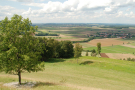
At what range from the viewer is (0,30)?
19.1 m

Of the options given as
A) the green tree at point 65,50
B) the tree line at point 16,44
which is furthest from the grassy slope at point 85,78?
the green tree at point 65,50

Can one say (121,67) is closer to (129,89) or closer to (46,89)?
(129,89)

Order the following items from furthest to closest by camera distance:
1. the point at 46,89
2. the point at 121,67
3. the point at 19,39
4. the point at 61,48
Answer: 1. the point at 61,48
2. the point at 121,67
3. the point at 19,39
4. the point at 46,89

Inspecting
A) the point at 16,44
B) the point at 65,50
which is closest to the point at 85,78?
the point at 16,44

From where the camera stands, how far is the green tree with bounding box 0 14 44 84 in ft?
58.9

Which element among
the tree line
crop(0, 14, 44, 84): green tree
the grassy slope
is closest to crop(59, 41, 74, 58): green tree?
the grassy slope

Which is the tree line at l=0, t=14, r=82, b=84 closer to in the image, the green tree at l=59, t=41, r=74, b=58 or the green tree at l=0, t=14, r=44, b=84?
the green tree at l=0, t=14, r=44, b=84

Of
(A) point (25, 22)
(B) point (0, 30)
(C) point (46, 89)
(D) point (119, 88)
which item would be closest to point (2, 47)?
(B) point (0, 30)

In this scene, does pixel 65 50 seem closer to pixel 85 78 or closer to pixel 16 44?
pixel 85 78

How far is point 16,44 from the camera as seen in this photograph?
18547mm

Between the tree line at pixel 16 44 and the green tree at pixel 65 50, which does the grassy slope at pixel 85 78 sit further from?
the green tree at pixel 65 50

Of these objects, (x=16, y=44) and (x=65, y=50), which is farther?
(x=65, y=50)

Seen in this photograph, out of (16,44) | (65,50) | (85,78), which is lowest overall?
(85,78)

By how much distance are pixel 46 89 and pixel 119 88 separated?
15.1m
